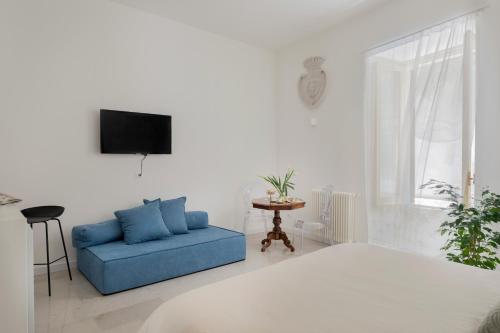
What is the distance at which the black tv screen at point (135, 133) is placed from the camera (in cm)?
362

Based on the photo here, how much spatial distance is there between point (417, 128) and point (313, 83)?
71.7 inches

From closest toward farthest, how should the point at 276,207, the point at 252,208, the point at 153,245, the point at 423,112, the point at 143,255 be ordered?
1. the point at 143,255
2. the point at 153,245
3. the point at 423,112
4. the point at 276,207
5. the point at 252,208

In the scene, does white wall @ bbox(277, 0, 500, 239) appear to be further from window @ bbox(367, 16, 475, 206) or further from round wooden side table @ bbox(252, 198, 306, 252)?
round wooden side table @ bbox(252, 198, 306, 252)

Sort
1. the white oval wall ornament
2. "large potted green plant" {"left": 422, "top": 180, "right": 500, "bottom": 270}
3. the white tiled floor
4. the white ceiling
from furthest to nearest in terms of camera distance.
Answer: the white oval wall ornament < the white ceiling < "large potted green plant" {"left": 422, "top": 180, "right": 500, "bottom": 270} < the white tiled floor

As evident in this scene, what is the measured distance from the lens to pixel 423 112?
3.37 m

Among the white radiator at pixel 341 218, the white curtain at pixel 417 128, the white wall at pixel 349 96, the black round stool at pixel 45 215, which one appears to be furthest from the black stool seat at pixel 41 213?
the white curtain at pixel 417 128

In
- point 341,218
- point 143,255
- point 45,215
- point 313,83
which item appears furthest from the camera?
point 313,83

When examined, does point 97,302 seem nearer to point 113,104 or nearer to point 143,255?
point 143,255

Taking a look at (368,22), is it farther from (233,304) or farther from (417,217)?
(233,304)

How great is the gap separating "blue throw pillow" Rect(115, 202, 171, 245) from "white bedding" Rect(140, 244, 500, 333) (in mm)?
2078

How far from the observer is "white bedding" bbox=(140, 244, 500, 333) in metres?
1.13

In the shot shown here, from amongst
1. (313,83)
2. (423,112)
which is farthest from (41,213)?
(423,112)

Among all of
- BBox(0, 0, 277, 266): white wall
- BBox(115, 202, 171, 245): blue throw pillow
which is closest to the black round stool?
BBox(0, 0, 277, 266): white wall

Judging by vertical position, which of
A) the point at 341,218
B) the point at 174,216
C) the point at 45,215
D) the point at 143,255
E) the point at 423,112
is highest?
the point at 423,112
